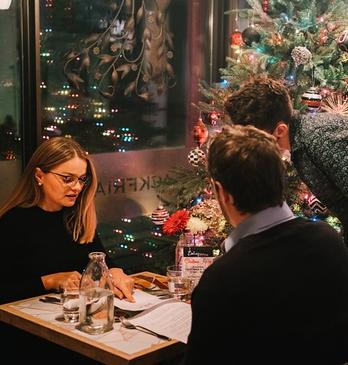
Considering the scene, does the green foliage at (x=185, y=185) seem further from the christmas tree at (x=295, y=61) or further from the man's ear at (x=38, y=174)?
the man's ear at (x=38, y=174)

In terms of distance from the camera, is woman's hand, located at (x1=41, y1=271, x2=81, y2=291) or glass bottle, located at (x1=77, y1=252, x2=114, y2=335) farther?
woman's hand, located at (x1=41, y1=271, x2=81, y2=291)

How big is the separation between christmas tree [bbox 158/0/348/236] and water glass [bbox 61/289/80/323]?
1.47 metres

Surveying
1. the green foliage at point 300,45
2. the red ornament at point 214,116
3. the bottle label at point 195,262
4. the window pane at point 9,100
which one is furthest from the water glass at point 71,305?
the green foliage at point 300,45

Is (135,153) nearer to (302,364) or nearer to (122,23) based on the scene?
(122,23)

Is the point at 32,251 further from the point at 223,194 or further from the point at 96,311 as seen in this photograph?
the point at 223,194

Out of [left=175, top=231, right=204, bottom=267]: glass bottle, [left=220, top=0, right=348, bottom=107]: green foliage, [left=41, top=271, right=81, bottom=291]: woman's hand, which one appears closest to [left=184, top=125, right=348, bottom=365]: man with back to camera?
[left=175, top=231, right=204, bottom=267]: glass bottle

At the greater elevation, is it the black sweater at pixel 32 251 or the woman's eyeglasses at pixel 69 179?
the woman's eyeglasses at pixel 69 179

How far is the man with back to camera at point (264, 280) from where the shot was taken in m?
1.50

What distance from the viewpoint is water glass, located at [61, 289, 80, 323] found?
220cm

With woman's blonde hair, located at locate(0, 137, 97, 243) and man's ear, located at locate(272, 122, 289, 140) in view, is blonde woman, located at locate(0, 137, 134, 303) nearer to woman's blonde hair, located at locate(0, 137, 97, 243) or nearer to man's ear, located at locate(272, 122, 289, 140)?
woman's blonde hair, located at locate(0, 137, 97, 243)

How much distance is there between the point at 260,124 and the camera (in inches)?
93.4

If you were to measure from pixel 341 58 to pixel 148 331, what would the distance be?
2106 mm

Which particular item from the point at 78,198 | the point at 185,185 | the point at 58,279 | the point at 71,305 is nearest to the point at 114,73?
the point at 185,185

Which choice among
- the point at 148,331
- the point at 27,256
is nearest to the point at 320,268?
the point at 148,331
